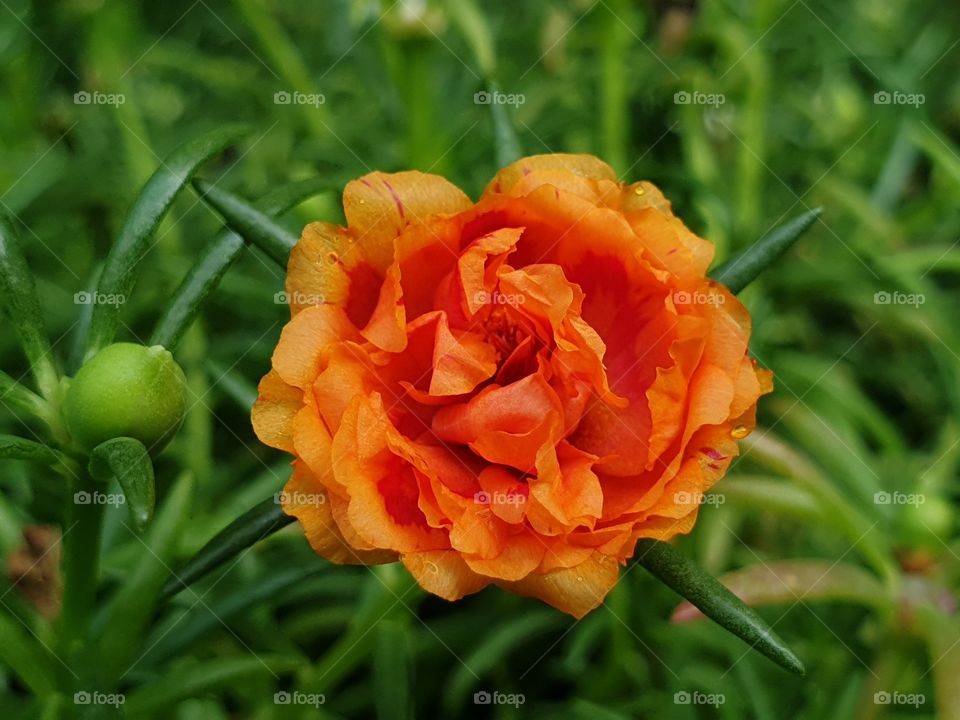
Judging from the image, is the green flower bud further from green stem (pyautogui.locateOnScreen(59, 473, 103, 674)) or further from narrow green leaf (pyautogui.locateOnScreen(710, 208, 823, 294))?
narrow green leaf (pyautogui.locateOnScreen(710, 208, 823, 294))

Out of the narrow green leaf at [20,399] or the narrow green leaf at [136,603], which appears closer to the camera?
the narrow green leaf at [20,399]

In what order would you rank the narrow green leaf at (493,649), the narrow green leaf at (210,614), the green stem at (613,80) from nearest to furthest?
the narrow green leaf at (210,614) < the narrow green leaf at (493,649) < the green stem at (613,80)

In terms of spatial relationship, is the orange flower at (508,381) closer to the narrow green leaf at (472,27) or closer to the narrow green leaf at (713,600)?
the narrow green leaf at (713,600)

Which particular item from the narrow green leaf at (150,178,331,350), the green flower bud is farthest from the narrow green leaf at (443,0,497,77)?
the green flower bud

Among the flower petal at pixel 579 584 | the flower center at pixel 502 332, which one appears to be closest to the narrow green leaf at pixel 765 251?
the flower center at pixel 502 332

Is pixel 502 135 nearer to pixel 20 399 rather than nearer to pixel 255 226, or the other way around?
pixel 255 226

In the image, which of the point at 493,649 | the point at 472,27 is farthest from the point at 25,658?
the point at 472,27

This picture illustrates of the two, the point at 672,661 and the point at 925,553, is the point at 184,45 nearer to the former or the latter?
the point at 672,661
